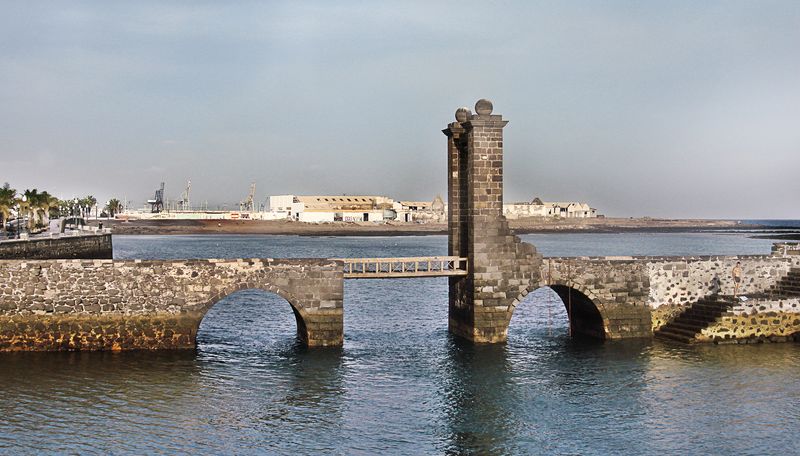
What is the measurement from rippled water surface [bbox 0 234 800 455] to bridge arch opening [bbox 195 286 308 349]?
46 centimetres

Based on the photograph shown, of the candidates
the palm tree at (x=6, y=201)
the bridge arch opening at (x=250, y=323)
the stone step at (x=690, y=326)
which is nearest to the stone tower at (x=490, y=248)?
the stone step at (x=690, y=326)

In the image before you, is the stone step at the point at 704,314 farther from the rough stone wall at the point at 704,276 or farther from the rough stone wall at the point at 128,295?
the rough stone wall at the point at 128,295

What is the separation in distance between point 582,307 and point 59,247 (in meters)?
34.1

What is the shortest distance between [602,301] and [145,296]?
1752 cm

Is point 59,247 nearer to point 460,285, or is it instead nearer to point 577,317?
point 460,285

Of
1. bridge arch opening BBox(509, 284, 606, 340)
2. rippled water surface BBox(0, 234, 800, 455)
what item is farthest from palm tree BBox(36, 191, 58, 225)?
bridge arch opening BBox(509, 284, 606, 340)

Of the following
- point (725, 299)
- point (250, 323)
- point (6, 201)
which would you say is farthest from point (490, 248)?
point (6, 201)

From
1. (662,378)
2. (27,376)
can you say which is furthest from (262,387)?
(662,378)

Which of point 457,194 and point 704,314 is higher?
point 457,194

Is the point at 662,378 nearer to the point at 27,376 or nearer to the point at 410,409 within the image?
the point at 410,409

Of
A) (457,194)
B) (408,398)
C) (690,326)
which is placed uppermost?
(457,194)

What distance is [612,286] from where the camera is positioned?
102ft

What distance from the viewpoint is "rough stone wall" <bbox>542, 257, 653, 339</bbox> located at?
100 feet

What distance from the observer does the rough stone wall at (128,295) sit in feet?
89.2
